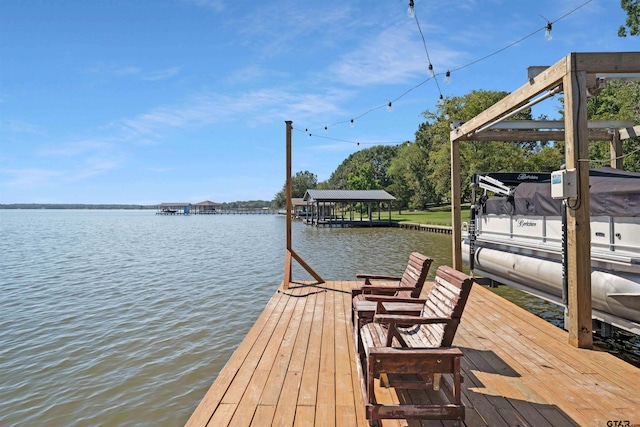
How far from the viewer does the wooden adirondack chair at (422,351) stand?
8.18 ft

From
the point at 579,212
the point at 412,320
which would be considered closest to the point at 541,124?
the point at 579,212

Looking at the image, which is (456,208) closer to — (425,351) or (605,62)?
(605,62)

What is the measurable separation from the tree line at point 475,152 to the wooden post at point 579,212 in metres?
0.21

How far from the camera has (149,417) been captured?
3850 mm

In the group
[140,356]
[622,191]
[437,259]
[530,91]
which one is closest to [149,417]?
[140,356]

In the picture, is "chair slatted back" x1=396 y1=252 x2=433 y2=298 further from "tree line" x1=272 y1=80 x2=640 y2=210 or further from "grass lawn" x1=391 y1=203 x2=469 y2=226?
"grass lawn" x1=391 y1=203 x2=469 y2=226

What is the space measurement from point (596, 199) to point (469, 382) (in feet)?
12.2

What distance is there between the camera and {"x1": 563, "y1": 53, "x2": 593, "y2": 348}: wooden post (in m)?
3.83

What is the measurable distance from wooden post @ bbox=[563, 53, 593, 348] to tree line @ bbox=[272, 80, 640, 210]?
0.69 feet

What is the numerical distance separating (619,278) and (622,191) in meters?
1.33

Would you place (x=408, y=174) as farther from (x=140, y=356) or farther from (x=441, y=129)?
(x=140, y=356)

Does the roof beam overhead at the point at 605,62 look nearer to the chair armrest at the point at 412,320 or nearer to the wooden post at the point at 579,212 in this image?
the wooden post at the point at 579,212

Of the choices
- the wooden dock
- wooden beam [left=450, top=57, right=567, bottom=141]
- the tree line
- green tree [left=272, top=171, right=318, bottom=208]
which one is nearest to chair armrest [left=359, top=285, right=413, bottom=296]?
the wooden dock

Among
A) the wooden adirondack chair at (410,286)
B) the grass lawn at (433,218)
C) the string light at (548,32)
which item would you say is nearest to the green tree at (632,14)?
the grass lawn at (433,218)
